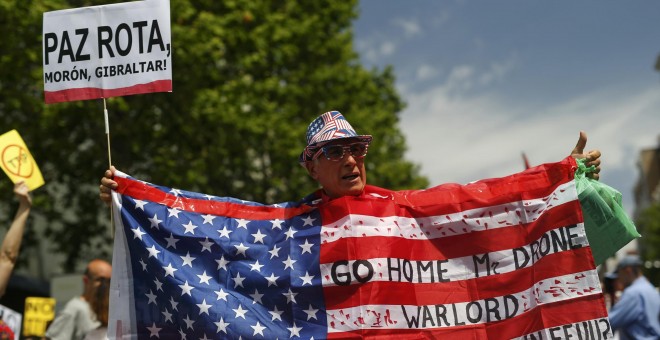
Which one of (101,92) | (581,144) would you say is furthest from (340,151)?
(101,92)

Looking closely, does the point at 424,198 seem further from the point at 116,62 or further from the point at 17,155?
the point at 17,155

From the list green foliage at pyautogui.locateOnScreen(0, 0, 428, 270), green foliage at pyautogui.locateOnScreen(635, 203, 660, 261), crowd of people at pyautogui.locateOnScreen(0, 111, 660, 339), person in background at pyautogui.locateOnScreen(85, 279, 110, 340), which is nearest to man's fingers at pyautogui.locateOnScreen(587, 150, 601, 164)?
crowd of people at pyautogui.locateOnScreen(0, 111, 660, 339)

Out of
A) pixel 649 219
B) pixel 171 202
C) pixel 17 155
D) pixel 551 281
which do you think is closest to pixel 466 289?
pixel 551 281

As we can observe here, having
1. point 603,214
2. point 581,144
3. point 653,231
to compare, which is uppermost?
point 653,231

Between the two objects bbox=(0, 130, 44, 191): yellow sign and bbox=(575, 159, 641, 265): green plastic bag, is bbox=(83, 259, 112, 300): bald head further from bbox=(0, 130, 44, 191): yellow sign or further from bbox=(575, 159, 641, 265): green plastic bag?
bbox=(575, 159, 641, 265): green plastic bag

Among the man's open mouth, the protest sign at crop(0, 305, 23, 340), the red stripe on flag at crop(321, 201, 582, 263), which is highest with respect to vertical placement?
the protest sign at crop(0, 305, 23, 340)

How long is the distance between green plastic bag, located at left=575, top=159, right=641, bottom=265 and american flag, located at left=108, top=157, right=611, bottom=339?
7 centimetres

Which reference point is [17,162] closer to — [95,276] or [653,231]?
[95,276]

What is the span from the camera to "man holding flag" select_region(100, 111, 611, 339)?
441cm

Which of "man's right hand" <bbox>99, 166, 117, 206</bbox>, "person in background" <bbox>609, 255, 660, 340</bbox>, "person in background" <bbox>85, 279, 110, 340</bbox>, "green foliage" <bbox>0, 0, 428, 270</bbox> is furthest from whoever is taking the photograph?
"green foliage" <bbox>0, 0, 428, 270</bbox>

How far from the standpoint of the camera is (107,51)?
5078 millimetres

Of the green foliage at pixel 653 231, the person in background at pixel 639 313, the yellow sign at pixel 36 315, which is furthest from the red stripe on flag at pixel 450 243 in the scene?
the green foliage at pixel 653 231

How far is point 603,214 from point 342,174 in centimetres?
127

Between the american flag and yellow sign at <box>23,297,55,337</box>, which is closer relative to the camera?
the american flag
